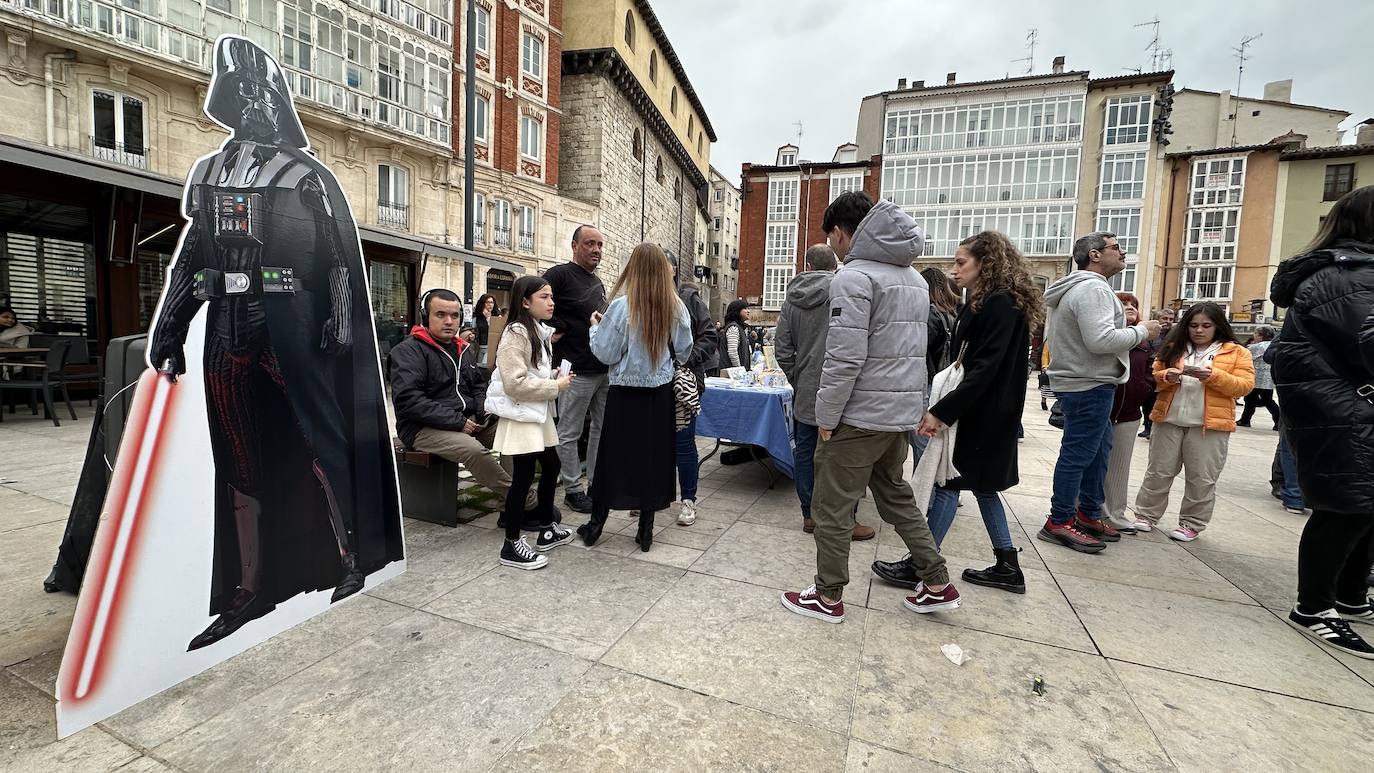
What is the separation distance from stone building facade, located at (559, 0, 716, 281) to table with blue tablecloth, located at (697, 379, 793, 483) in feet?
64.6

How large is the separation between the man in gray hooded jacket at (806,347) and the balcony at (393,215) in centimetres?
1737

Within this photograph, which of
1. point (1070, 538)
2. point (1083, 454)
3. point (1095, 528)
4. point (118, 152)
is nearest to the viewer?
point (1083, 454)

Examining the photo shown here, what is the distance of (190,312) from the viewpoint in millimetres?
2014

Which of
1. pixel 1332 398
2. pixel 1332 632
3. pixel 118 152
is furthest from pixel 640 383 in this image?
pixel 118 152

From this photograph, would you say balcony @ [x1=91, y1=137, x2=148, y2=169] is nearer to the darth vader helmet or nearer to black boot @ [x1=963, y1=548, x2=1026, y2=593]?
the darth vader helmet

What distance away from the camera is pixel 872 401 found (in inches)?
99.7

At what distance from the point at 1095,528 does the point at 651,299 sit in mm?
3427

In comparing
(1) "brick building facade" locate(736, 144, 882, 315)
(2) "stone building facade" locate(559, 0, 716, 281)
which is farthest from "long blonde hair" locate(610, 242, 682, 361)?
(1) "brick building facade" locate(736, 144, 882, 315)

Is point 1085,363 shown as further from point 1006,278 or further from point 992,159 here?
point 992,159

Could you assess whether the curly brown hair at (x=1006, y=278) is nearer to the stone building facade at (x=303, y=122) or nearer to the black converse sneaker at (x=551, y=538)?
the black converse sneaker at (x=551, y=538)

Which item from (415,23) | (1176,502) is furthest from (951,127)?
(1176,502)

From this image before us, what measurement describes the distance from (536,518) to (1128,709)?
3174 mm

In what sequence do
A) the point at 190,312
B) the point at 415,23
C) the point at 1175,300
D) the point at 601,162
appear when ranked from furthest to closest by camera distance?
1. the point at 1175,300
2. the point at 601,162
3. the point at 415,23
4. the point at 190,312

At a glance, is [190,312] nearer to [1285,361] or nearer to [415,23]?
[1285,361]
